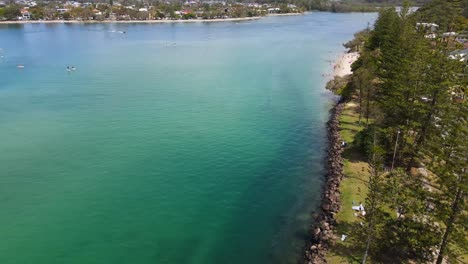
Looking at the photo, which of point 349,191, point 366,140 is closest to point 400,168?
point 349,191

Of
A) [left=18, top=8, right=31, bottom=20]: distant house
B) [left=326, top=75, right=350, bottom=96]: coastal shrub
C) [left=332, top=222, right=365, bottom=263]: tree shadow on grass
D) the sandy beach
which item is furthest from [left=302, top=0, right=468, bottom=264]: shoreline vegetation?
[left=18, top=8, right=31, bottom=20]: distant house

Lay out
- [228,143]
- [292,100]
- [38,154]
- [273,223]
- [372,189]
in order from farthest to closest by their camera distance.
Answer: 1. [292,100]
2. [228,143]
3. [38,154]
4. [273,223]
5. [372,189]

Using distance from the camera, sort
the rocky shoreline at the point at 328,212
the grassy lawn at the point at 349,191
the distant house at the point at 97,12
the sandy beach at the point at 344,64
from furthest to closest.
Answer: the distant house at the point at 97,12 → the sandy beach at the point at 344,64 → the rocky shoreline at the point at 328,212 → the grassy lawn at the point at 349,191

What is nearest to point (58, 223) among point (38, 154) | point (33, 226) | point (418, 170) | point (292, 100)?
point (33, 226)

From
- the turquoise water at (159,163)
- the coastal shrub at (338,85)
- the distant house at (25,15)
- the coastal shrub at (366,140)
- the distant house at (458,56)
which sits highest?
the distant house at (25,15)

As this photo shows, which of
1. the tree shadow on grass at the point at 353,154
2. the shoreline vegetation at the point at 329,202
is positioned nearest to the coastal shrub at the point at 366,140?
the tree shadow on grass at the point at 353,154

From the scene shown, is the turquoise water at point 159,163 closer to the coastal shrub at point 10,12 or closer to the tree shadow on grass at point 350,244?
the tree shadow on grass at point 350,244

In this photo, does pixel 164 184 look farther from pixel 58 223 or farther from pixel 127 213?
pixel 58 223
